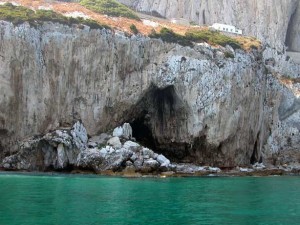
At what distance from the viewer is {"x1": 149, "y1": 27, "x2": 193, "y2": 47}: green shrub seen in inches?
2100

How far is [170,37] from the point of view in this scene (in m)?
53.9

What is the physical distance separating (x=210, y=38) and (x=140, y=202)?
117 ft

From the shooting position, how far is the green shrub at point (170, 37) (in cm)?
5334

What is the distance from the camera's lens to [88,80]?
162 feet

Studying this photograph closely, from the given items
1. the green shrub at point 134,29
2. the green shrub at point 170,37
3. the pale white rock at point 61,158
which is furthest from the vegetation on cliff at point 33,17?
the pale white rock at point 61,158

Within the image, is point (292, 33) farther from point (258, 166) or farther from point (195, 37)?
point (258, 166)

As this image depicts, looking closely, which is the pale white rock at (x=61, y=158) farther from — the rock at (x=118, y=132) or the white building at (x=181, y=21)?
the white building at (x=181, y=21)

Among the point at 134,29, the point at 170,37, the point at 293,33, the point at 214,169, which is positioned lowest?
the point at 214,169

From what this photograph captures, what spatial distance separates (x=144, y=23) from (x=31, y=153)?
20.9 meters

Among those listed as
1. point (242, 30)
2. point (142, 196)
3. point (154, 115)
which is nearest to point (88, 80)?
point (154, 115)

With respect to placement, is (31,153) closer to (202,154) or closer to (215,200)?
(202,154)

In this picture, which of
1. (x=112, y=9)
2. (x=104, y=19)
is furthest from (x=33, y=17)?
(x=112, y=9)

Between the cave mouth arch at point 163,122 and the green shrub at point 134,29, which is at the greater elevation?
the green shrub at point 134,29

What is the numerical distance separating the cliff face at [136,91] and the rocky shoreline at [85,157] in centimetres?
175
